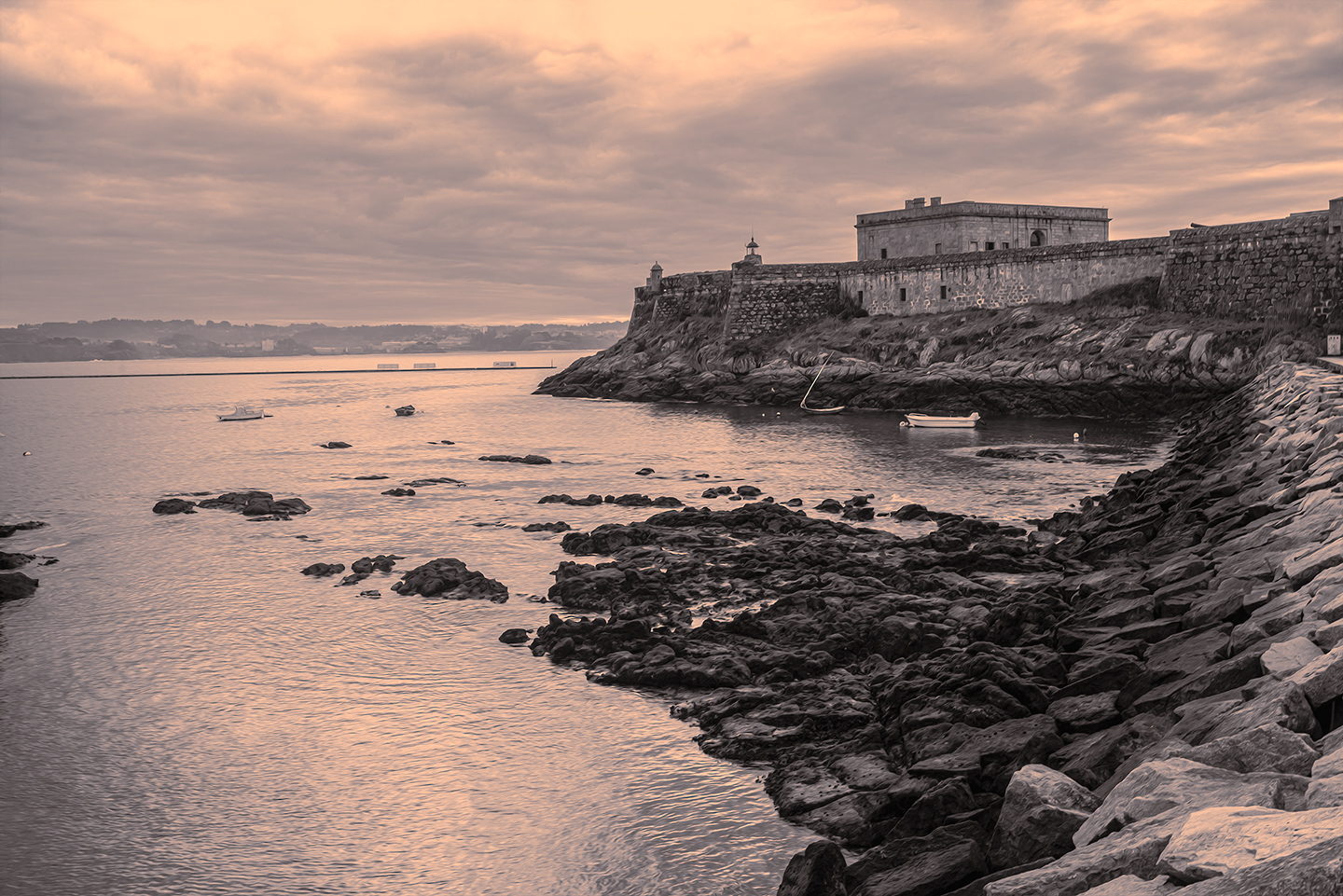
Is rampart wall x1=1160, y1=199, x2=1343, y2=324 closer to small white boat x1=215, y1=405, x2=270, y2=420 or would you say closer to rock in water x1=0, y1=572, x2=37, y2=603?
rock in water x1=0, y1=572, x2=37, y2=603

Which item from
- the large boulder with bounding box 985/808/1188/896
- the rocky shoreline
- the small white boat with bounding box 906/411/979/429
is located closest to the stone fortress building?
the small white boat with bounding box 906/411/979/429

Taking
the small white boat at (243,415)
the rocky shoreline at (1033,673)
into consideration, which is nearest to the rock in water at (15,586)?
the rocky shoreline at (1033,673)

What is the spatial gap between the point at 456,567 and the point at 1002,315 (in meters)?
46.5

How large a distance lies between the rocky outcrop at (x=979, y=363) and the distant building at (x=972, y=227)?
669 centimetres

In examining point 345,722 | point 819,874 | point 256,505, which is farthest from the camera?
point 256,505

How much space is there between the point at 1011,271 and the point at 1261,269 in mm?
14586

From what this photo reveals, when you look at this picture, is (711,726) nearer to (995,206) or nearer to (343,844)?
(343,844)

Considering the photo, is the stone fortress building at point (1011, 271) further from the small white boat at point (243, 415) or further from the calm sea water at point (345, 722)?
the small white boat at point (243, 415)

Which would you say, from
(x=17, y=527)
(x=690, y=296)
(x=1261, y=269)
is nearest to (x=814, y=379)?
(x=690, y=296)

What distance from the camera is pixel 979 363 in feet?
178

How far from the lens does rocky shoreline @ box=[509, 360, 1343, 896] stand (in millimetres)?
4918

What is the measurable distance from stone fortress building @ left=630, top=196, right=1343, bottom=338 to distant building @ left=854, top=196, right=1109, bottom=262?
0.07 metres

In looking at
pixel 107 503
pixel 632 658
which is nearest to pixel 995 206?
pixel 107 503

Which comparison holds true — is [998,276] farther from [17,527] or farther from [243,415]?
[243,415]
